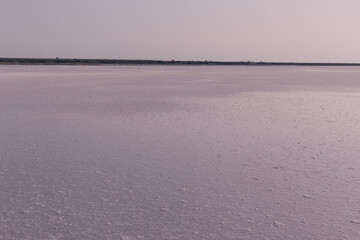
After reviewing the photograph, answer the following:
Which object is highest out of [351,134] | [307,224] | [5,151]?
[351,134]

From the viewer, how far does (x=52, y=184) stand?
409 centimetres

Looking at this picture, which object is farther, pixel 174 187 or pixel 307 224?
pixel 174 187

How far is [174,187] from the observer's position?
13.3ft

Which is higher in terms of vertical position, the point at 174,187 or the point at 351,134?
the point at 351,134

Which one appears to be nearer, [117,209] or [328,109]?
[117,209]

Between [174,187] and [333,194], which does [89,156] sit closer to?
[174,187]

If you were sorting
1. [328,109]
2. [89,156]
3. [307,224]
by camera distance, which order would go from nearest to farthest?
1. [307,224]
2. [89,156]
3. [328,109]

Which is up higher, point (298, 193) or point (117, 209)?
point (298, 193)

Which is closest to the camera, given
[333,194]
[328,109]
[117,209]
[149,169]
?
[117,209]

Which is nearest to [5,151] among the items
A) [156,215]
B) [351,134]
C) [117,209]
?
[117,209]

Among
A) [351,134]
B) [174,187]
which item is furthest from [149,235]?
[351,134]

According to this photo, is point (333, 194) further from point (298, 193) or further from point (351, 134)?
point (351, 134)

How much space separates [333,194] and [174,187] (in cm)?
165

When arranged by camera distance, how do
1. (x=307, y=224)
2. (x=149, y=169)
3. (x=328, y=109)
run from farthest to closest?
1. (x=328, y=109)
2. (x=149, y=169)
3. (x=307, y=224)
